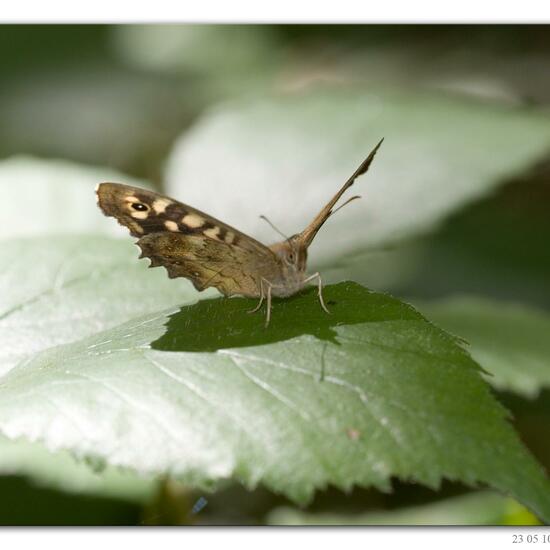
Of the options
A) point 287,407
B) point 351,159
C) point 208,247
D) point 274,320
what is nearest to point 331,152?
point 351,159

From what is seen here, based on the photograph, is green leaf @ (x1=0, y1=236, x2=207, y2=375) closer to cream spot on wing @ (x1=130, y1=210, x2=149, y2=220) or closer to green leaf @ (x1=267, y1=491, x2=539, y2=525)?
cream spot on wing @ (x1=130, y1=210, x2=149, y2=220)

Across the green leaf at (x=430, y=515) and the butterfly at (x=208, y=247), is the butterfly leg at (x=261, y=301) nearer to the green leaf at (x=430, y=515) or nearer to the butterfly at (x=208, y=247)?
the butterfly at (x=208, y=247)

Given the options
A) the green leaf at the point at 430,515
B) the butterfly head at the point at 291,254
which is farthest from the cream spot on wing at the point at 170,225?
the green leaf at the point at 430,515

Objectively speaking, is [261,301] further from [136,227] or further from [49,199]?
[49,199]

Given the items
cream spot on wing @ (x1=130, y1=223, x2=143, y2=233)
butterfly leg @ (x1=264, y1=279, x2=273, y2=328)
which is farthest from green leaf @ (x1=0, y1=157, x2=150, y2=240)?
butterfly leg @ (x1=264, y1=279, x2=273, y2=328)

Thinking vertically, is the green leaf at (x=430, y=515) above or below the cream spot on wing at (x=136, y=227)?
below

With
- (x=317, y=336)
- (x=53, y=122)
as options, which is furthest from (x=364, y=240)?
(x=53, y=122)

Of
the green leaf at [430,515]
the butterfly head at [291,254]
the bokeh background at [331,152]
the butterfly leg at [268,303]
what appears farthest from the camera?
the bokeh background at [331,152]
